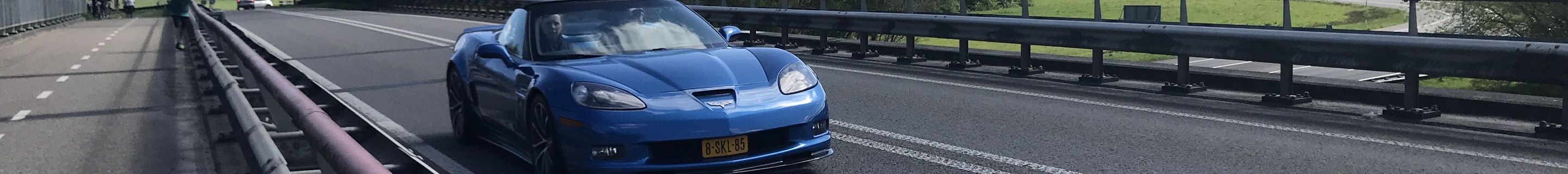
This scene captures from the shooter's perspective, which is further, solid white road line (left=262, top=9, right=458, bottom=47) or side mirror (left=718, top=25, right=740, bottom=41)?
solid white road line (left=262, top=9, right=458, bottom=47)

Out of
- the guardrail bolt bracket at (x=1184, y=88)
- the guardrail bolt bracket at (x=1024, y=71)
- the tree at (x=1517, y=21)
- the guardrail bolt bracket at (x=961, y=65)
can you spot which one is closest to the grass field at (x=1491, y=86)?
the tree at (x=1517, y=21)

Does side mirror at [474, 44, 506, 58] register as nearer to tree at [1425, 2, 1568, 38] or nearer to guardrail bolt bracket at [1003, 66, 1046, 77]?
guardrail bolt bracket at [1003, 66, 1046, 77]

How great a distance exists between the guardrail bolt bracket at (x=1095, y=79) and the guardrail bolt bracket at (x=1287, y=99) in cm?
234

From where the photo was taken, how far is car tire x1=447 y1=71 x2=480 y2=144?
7.88m

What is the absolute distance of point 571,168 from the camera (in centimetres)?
621

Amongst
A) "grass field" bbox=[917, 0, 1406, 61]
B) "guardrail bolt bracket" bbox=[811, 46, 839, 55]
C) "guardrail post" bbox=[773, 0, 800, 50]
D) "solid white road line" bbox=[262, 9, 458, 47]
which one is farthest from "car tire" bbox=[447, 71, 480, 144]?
"guardrail post" bbox=[773, 0, 800, 50]

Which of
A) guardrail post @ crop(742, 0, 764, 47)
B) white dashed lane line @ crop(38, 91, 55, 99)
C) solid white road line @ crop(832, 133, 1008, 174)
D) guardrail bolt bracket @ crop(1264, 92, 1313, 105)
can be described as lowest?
guardrail post @ crop(742, 0, 764, 47)

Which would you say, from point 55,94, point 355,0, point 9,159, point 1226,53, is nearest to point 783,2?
point 55,94

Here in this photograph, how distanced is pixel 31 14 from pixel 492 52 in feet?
120

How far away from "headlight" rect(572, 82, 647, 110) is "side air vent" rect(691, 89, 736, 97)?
22 centimetres

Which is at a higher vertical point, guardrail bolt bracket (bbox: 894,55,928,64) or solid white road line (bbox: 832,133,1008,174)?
solid white road line (bbox: 832,133,1008,174)

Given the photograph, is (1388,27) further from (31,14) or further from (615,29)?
(31,14)

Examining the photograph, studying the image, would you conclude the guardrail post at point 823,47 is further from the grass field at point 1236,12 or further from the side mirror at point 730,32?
the side mirror at point 730,32

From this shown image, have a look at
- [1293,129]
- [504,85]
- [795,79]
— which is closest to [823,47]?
[1293,129]
